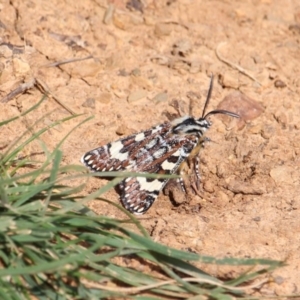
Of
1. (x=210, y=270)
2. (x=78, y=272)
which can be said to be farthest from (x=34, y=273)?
(x=210, y=270)

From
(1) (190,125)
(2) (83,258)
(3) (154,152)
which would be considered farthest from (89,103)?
(2) (83,258)

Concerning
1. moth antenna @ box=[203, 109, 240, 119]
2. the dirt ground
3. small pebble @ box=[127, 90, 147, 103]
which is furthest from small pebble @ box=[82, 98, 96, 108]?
moth antenna @ box=[203, 109, 240, 119]

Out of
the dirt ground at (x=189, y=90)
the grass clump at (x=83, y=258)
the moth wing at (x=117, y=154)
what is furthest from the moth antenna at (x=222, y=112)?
the grass clump at (x=83, y=258)

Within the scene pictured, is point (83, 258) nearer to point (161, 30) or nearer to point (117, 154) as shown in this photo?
point (117, 154)

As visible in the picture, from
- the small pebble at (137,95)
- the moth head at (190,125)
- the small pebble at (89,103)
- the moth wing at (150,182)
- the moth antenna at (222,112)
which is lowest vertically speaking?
the moth wing at (150,182)

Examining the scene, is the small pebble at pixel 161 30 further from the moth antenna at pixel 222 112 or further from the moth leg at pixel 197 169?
the moth leg at pixel 197 169

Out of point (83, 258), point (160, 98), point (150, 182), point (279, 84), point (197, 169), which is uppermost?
point (279, 84)
